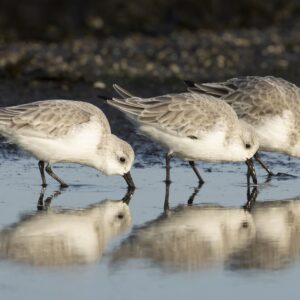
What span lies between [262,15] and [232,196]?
14.1m

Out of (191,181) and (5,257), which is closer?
(5,257)

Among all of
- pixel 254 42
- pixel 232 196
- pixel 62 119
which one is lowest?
pixel 232 196

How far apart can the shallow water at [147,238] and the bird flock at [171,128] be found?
0.33 m

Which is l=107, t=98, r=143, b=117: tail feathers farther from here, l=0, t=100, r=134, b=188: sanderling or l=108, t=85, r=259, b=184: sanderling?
l=0, t=100, r=134, b=188: sanderling

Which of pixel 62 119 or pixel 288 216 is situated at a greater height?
pixel 62 119

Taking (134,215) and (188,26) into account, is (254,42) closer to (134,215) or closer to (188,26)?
(188,26)

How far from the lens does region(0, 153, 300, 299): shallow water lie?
7.42 meters

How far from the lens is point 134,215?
32.2ft

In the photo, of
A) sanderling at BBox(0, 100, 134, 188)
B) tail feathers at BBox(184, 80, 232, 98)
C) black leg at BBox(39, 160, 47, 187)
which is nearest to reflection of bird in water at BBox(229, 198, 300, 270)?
sanderling at BBox(0, 100, 134, 188)

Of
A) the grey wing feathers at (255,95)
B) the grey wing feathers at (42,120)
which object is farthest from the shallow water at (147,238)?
the grey wing feathers at (255,95)

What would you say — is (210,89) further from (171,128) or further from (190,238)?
(190,238)

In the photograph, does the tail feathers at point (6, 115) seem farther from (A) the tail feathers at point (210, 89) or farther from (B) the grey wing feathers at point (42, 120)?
(A) the tail feathers at point (210, 89)

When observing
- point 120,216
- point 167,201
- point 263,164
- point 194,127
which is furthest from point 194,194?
point 263,164

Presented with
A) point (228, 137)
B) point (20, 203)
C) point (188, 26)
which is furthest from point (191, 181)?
point (188, 26)
